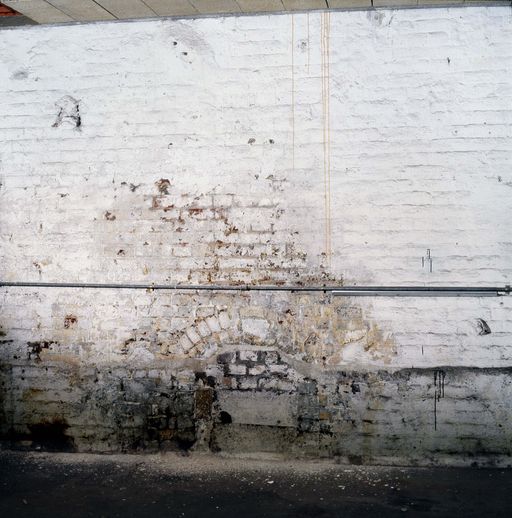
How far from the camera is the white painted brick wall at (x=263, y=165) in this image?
3.61 m

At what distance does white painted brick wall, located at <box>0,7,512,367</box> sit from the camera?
142 inches

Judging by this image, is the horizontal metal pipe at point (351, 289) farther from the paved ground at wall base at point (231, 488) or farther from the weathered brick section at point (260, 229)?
the paved ground at wall base at point (231, 488)

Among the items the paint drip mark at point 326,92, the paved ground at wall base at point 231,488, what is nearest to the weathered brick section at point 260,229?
the paint drip mark at point 326,92

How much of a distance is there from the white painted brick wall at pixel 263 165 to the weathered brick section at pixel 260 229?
0.01m

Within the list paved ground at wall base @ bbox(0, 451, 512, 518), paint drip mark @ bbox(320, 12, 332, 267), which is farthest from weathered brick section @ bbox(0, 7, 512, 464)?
paved ground at wall base @ bbox(0, 451, 512, 518)

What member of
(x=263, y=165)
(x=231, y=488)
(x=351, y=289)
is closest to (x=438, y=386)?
(x=351, y=289)

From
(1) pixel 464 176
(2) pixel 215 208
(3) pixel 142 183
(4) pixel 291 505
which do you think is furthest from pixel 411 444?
(3) pixel 142 183

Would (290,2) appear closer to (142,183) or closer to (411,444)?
(142,183)

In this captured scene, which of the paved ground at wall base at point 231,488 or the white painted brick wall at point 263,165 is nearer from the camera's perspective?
the paved ground at wall base at point 231,488

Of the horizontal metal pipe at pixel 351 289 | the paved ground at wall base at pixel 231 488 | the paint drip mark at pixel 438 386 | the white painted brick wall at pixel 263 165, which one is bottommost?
the paved ground at wall base at pixel 231 488

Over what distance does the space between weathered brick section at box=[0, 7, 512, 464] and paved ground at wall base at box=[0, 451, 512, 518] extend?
5.7 inches

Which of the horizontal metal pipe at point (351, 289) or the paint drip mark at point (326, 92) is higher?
the paint drip mark at point (326, 92)

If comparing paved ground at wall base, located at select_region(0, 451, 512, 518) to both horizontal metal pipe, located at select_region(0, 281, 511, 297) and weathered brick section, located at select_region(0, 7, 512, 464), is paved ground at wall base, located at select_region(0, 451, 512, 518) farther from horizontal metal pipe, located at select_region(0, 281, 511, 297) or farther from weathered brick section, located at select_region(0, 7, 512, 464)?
horizontal metal pipe, located at select_region(0, 281, 511, 297)

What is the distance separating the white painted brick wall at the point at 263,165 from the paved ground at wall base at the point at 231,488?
69 cm
